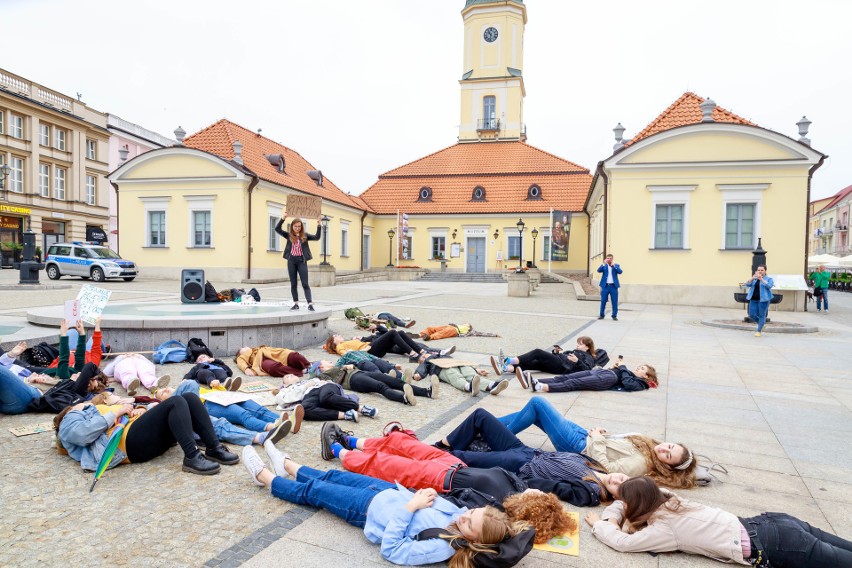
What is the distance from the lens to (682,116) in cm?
2134

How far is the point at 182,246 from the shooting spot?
26.9m

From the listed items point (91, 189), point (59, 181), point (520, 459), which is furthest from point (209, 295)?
point (91, 189)

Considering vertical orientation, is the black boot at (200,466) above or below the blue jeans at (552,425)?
below

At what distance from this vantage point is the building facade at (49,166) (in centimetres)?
3444

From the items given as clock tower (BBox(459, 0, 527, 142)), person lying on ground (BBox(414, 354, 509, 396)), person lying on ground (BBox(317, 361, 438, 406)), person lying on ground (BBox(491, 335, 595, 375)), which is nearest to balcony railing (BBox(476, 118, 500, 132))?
clock tower (BBox(459, 0, 527, 142))

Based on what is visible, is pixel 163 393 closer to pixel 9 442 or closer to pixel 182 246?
pixel 9 442

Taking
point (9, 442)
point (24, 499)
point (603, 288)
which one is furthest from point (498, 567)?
point (603, 288)

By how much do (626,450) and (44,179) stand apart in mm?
44062

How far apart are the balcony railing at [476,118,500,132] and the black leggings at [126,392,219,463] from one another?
43.0 metres

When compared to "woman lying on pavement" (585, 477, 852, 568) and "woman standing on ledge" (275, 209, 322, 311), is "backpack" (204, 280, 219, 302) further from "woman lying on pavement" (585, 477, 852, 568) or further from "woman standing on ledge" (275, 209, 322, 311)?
"woman lying on pavement" (585, 477, 852, 568)

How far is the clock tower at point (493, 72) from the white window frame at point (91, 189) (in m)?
29.0

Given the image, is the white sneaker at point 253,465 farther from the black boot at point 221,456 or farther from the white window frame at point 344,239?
the white window frame at point 344,239

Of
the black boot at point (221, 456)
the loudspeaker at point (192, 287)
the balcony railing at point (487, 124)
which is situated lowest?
the black boot at point (221, 456)

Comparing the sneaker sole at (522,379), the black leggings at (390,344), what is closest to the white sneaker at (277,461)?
the sneaker sole at (522,379)
